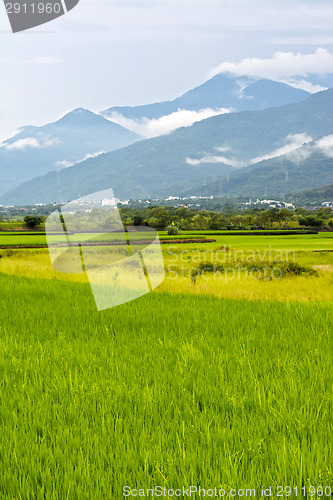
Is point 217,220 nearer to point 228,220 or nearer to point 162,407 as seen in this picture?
point 228,220

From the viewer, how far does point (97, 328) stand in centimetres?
627

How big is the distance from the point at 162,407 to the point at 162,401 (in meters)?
0.11

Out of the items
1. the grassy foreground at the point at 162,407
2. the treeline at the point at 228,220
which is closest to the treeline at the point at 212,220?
the treeline at the point at 228,220

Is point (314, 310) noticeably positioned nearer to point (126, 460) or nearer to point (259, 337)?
point (259, 337)

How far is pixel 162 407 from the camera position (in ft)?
10.5

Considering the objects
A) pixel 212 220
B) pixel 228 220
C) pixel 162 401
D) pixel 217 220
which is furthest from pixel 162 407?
pixel 228 220

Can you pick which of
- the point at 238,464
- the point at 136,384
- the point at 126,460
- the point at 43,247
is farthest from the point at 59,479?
the point at 43,247

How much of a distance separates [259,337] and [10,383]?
3074mm

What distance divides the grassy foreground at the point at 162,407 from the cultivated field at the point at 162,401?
1 centimetres

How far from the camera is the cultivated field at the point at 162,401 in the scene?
Answer: 7.69ft

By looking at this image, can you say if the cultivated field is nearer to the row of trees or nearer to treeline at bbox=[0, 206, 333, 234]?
treeline at bbox=[0, 206, 333, 234]

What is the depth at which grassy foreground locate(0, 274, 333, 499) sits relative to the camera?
2338mm

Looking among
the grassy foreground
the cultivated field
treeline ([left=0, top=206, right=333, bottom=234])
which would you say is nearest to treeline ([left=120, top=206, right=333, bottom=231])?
treeline ([left=0, top=206, right=333, bottom=234])

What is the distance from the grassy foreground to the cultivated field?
11mm
